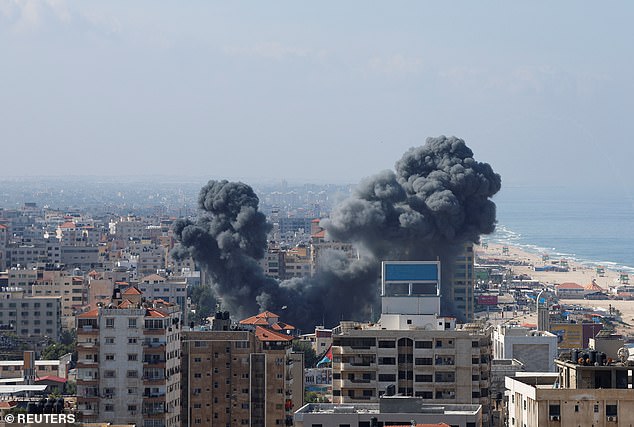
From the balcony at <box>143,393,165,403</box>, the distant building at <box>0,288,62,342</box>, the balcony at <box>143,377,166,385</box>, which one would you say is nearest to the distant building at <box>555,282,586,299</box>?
the distant building at <box>0,288,62,342</box>

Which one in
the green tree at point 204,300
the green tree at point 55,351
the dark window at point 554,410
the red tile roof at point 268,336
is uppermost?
the dark window at point 554,410

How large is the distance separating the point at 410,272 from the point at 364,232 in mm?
47662

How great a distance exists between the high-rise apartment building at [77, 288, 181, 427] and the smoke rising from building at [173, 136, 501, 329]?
50786 millimetres

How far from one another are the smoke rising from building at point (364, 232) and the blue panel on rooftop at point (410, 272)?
42.4m

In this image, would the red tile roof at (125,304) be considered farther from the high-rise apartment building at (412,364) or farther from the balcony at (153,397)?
the high-rise apartment building at (412,364)

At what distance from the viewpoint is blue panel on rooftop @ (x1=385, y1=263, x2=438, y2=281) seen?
195 ft

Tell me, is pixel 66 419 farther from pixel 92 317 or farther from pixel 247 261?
pixel 247 261

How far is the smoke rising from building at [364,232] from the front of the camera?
342 ft

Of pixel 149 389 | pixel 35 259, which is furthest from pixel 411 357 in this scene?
pixel 35 259

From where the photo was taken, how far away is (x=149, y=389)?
166ft

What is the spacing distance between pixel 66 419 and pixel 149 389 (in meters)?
A: 16.6

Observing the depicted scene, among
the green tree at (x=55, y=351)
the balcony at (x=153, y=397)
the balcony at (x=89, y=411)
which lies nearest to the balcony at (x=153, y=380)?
the balcony at (x=153, y=397)

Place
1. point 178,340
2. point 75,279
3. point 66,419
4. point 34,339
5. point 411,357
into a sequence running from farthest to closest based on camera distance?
point 75,279 → point 34,339 → point 178,340 → point 411,357 → point 66,419

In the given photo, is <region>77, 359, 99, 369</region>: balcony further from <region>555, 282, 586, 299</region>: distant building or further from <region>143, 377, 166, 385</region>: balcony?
<region>555, 282, 586, 299</region>: distant building
